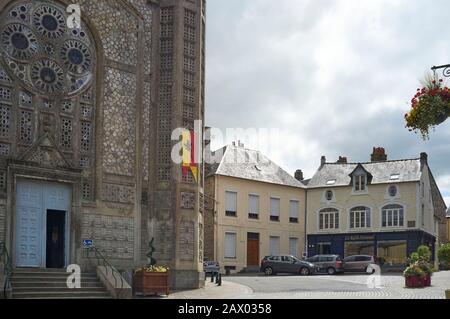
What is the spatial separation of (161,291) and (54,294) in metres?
3.56

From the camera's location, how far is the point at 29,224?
21.1m

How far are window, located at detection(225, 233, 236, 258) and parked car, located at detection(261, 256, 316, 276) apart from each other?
18.0 ft

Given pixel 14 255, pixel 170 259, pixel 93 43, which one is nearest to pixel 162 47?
pixel 93 43

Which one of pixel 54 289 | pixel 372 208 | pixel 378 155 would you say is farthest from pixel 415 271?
pixel 378 155

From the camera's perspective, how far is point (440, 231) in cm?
6088

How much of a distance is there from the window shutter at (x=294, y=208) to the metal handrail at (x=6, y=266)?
3034 cm

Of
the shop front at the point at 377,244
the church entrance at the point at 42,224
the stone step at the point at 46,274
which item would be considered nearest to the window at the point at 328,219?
the shop front at the point at 377,244

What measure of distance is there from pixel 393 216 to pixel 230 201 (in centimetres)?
1127

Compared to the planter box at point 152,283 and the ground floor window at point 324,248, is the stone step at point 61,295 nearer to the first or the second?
the planter box at point 152,283

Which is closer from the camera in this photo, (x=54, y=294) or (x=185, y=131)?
(x=54, y=294)

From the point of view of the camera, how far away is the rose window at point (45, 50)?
21.6 metres

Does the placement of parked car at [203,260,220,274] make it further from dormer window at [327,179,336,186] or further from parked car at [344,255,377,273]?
dormer window at [327,179,336,186]

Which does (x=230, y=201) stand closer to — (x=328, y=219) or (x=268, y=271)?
(x=268, y=271)
